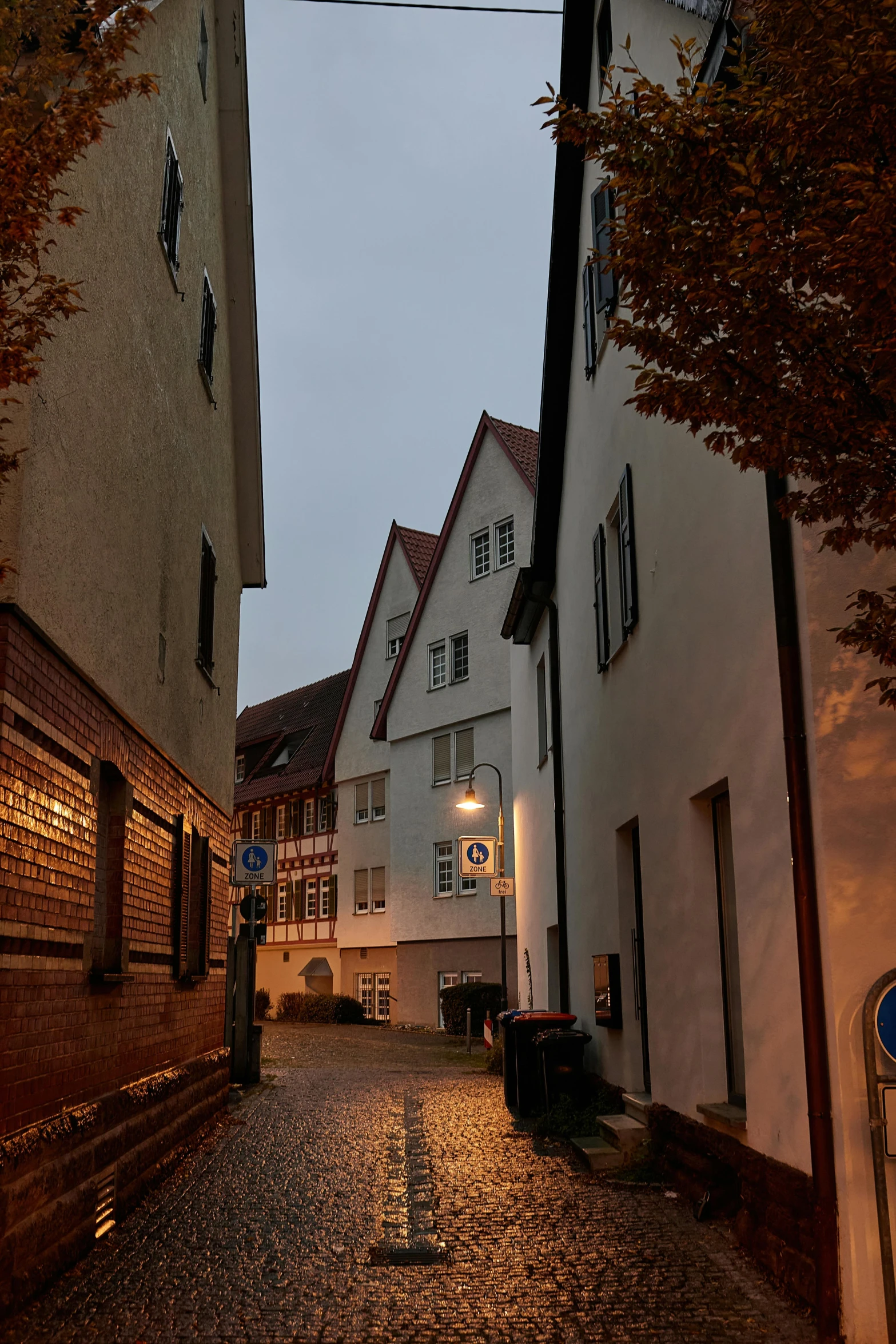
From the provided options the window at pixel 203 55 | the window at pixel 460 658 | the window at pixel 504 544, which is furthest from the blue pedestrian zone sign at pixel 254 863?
the window at pixel 460 658

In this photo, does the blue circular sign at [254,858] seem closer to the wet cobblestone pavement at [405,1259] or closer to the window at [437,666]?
the wet cobblestone pavement at [405,1259]

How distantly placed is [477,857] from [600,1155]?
448 inches

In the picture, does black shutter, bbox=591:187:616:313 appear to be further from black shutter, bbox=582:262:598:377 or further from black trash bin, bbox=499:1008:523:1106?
black trash bin, bbox=499:1008:523:1106

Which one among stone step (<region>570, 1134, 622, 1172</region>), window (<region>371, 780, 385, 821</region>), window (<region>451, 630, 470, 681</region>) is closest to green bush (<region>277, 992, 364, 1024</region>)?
window (<region>371, 780, 385, 821</region>)

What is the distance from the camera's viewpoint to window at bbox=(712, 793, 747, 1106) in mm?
8188

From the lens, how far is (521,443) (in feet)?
107

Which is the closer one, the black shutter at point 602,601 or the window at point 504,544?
Answer: the black shutter at point 602,601

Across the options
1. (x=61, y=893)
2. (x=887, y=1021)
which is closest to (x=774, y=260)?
(x=887, y=1021)

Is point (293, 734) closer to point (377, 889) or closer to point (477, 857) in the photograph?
point (377, 889)

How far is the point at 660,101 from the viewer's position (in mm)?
4422

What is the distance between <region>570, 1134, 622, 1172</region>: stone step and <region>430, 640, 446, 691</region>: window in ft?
81.1

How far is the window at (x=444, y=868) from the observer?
34125 millimetres

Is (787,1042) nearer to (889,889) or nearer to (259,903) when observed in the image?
(889,889)

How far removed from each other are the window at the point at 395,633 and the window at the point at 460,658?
4.89 meters
